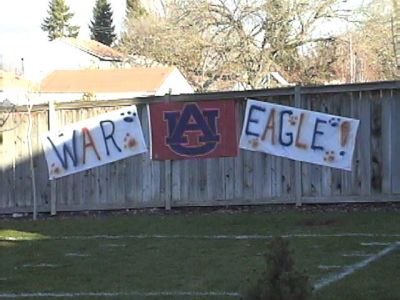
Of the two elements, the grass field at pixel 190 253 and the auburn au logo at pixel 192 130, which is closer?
the grass field at pixel 190 253

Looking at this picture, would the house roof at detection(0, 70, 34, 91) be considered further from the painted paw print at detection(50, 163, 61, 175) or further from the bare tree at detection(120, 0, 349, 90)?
the painted paw print at detection(50, 163, 61, 175)

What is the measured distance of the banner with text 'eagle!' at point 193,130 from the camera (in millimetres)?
12109

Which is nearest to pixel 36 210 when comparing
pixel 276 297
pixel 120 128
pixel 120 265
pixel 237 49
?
pixel 120 128

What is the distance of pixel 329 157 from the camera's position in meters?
11.8

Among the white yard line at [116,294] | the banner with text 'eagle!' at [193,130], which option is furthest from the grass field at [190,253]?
the banner with text 'eagle!' at [193,130]

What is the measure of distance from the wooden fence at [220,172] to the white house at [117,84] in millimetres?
32073

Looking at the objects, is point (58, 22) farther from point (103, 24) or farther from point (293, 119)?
point (293, 119)

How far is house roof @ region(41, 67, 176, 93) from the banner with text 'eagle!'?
33394 mm

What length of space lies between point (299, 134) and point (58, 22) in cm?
8689

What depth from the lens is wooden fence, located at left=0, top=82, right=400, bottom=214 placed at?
11609mm

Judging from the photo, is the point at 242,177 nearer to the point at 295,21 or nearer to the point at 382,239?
the point at 382,239

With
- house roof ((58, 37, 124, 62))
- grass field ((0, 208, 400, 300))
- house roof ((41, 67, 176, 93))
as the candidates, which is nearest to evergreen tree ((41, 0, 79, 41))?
house roof ((58, 37, 124, 62))

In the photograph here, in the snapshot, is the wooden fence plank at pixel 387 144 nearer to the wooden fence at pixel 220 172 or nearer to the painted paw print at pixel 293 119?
the wooden fence at pixel 220 172

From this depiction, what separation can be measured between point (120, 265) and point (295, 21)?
96.0 feet
